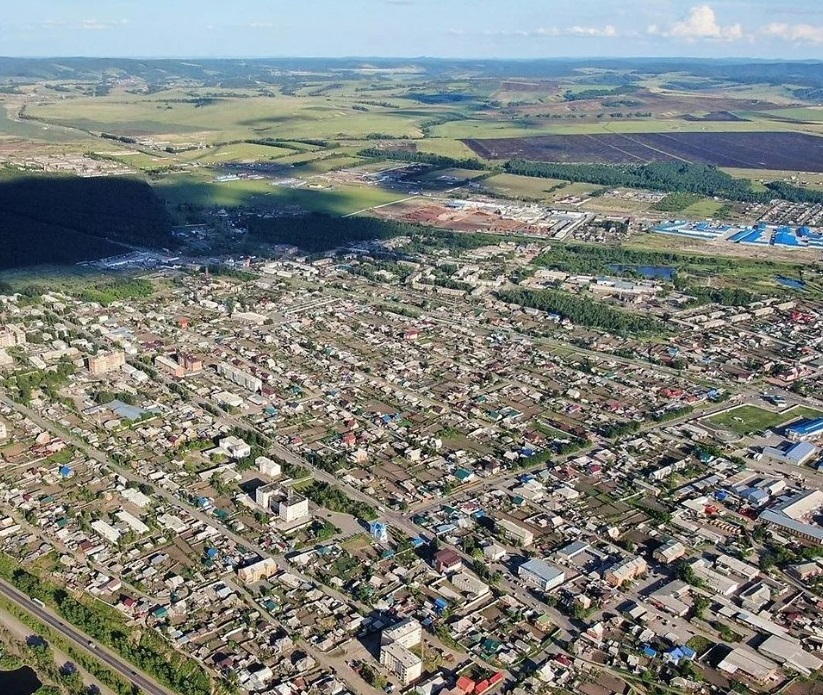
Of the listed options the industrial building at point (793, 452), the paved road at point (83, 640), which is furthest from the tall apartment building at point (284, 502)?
the industrial building at point (793, 452)

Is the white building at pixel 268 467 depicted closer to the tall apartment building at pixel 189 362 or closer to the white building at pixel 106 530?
the white building at pixel 106 530

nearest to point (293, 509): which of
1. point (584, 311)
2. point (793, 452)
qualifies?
point (793, 452)

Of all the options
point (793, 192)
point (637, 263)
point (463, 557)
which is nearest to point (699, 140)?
point (793, 192)

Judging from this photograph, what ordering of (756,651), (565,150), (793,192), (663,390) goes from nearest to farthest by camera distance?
1. (756,651)
2. (663,390)
3. (793,192)
4. (565,150)

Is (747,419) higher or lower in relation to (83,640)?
higher

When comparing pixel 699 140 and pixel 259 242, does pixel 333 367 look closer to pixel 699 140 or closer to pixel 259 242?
pixel 259 242

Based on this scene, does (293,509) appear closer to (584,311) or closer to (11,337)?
(11,337)
